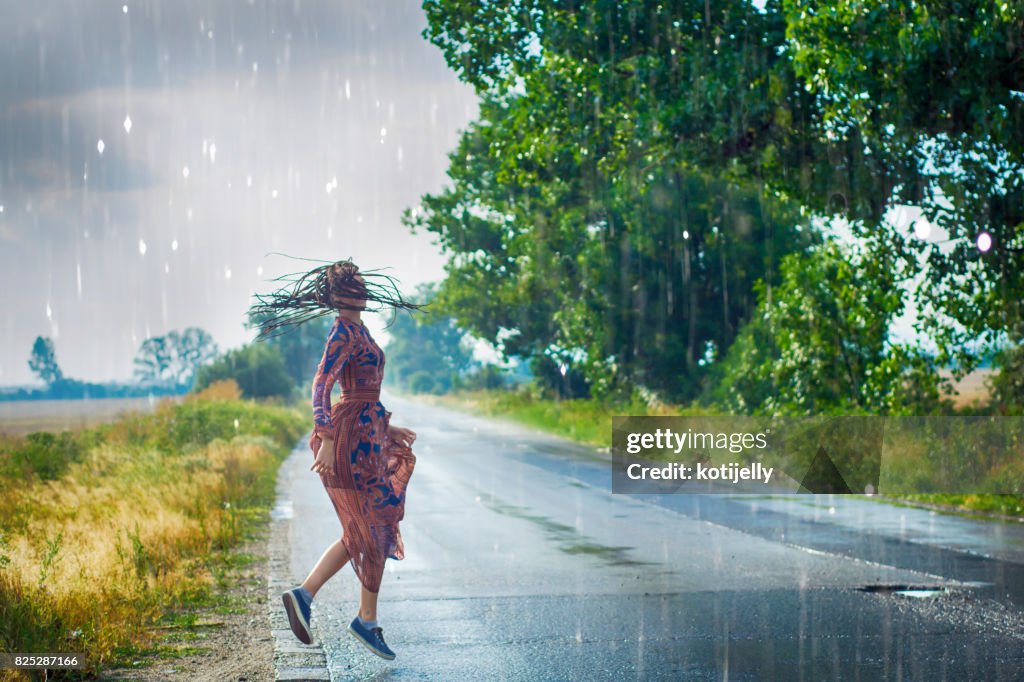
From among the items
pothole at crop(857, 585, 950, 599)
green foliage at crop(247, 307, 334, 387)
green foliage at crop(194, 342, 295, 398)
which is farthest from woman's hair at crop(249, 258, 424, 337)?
green foliage at crop(247, 307, 334, 387)

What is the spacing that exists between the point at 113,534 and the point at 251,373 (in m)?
57.1

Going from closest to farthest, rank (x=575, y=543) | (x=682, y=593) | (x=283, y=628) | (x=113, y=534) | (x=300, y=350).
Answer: (x=283, y=628), (x=682, y=593), (x=113, y=534), (x=575, y=543), (x=300, y=350)

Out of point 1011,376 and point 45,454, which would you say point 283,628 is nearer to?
point 1011,376

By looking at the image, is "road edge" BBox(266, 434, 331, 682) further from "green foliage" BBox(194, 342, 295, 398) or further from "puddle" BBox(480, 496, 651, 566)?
"green foliage" BBox(194, 342, 295, 398)

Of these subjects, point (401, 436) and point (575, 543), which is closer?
point (401, 436)

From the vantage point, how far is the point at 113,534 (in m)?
9.98

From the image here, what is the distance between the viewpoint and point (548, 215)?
3500cm

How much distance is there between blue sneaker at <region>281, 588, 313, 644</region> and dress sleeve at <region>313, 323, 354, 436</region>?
3.13ft

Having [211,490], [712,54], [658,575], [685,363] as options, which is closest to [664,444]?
[685,363]

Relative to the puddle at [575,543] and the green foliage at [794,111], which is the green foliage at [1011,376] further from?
the puddle at [575,543]

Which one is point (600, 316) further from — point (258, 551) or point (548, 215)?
point (258, 551)

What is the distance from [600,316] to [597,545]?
1942 cm
